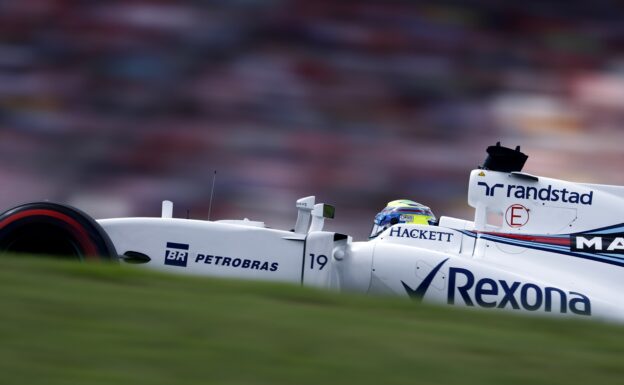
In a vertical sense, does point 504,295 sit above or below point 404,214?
below

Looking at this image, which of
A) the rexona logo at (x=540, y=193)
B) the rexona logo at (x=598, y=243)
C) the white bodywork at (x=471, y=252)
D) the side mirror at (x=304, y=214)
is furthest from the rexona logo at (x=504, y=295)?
the side mirror at (x=304, y=214)

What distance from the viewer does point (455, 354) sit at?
235cm

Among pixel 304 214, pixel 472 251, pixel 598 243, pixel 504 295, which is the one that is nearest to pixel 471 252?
pixel 472 251

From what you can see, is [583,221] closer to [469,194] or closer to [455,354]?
[469,194]

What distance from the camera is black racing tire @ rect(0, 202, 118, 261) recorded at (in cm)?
449

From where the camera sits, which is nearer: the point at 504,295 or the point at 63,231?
the point at 63,231

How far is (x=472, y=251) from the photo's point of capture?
6.02 m

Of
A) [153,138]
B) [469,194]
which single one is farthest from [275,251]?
[153,138]

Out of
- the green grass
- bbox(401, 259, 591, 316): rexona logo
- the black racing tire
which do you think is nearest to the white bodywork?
bbox(401, 259, 591, 316): rexona logo

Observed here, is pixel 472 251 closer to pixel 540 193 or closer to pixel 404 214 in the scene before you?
pixel 540 193

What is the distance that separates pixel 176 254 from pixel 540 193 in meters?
2.33

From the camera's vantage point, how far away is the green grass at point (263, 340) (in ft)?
7.03

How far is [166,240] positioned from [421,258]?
1.59m

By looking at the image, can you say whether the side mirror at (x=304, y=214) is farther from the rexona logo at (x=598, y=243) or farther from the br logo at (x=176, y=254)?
the rexona logo at (x=598, y=243)
